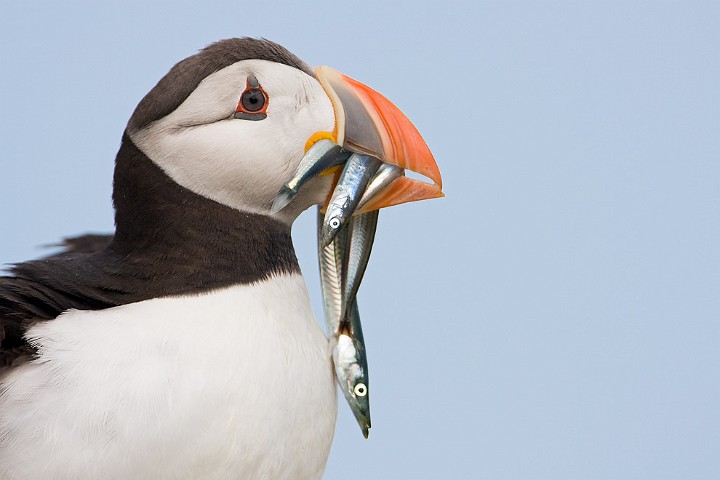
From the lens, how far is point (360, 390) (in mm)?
2502

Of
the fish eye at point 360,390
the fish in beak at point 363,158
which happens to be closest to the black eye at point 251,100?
the fish in beak at point 363,158

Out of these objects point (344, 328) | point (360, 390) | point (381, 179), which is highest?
point (381, 179)

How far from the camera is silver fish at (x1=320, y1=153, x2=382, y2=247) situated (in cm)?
236

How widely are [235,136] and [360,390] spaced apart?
2.01ft

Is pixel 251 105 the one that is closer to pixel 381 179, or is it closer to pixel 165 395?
pixel 381 179

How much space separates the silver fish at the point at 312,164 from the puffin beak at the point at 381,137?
2cm

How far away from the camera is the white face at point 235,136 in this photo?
2299 mm

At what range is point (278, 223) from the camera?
243 centimetres

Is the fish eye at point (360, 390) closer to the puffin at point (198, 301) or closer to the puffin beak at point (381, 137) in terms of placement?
the puffin at point (198, 301)

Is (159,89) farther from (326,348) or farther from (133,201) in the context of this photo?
(326,348)

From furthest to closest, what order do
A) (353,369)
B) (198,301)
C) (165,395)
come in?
1. (353,369)
2. (198,301)
3. (165,395)

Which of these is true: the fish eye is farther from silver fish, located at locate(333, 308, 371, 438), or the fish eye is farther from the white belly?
the white belly

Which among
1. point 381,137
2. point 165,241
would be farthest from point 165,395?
point 381,137

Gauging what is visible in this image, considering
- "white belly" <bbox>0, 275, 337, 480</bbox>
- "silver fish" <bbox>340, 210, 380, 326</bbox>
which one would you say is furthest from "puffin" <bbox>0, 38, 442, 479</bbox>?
"silver fish" <bbox>340, 210, 380, 326</bbox>
